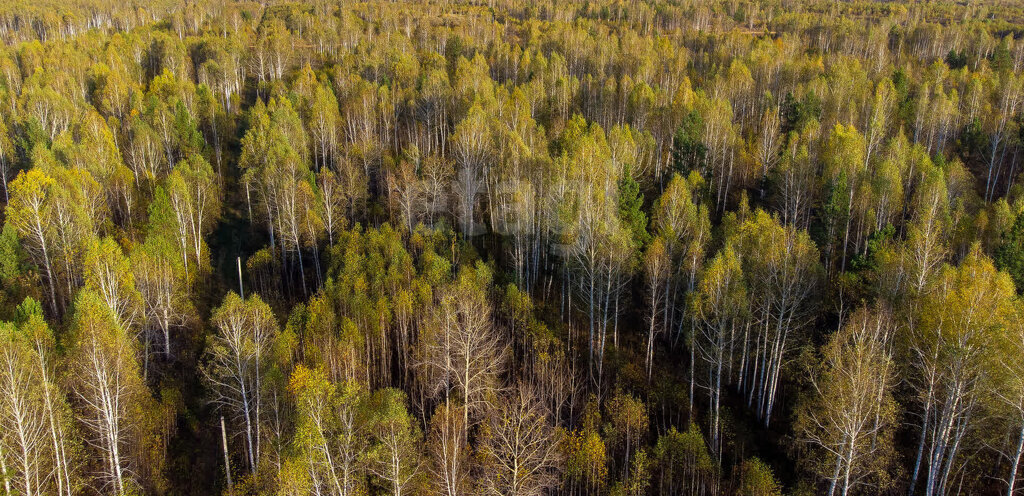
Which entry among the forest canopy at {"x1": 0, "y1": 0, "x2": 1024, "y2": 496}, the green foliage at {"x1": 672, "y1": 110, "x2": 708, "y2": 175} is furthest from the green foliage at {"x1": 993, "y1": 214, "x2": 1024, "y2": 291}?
the green foliage at {"x1": 672, "y1": 110, "x2": 708, "y2": 175}

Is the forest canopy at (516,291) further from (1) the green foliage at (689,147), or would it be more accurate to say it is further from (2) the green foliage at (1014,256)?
(2) the green foliage at (1014,256)

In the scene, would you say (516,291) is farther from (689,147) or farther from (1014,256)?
(1014,256)

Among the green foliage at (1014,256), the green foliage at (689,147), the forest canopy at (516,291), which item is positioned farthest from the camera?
the green foliage at (689,147)

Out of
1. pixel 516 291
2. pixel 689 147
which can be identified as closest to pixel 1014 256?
pixel 689 147

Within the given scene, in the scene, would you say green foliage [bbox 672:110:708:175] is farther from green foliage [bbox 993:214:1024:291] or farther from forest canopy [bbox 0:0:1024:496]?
green foliage [bbox 993:214:1024:291]

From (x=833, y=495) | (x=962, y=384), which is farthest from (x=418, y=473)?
(x=962, y=384)

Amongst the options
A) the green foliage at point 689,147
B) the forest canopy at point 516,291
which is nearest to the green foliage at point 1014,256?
the forest canopy at point 516,291

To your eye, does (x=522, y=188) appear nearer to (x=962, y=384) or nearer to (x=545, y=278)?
(x=545, y=278)

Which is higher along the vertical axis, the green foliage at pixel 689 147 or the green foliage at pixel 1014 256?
the green foliage at pixel 689 147

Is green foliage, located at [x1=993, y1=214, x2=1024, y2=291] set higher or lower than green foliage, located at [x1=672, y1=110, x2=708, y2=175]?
lower
